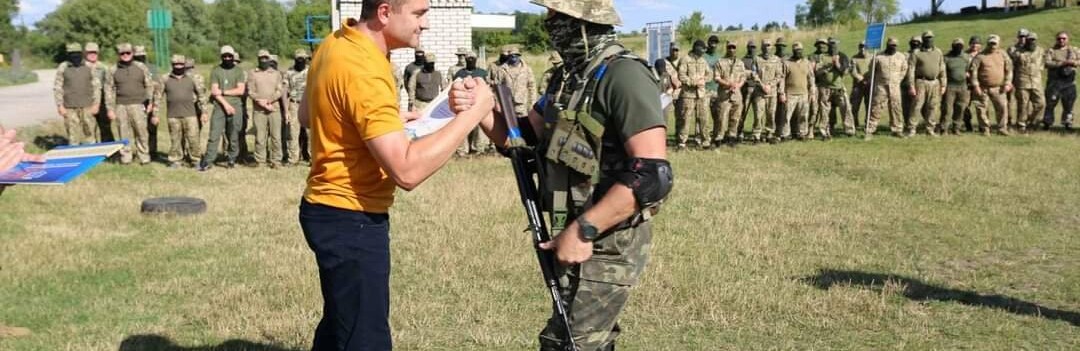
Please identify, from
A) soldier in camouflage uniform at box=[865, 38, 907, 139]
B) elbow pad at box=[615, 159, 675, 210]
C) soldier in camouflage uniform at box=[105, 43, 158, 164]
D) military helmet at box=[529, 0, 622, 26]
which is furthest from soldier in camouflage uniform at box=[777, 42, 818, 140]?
elbow pad at box=[615, 159, 675, 210]

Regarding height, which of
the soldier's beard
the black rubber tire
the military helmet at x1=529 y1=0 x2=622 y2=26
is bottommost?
the black rubber tire

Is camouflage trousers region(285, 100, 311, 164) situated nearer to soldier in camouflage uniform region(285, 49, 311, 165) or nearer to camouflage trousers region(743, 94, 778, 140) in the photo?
soldier in camouflage uniform region(285, 49, 311, 165)

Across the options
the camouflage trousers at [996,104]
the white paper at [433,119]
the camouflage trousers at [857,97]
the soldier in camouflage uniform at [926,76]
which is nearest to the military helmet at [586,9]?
the white paper at [433,119]

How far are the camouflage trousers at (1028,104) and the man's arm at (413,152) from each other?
16849 millimetres

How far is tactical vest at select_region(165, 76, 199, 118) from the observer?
13.3 m

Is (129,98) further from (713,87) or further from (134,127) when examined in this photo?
(713,87)

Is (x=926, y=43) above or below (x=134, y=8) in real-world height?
below

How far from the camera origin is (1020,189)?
10.9 meters

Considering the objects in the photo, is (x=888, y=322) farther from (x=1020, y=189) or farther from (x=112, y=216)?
(x=112, y=216)

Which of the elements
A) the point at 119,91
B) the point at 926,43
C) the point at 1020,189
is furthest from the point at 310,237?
the point at 926,43

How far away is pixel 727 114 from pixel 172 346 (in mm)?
12136

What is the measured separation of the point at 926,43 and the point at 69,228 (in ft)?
46.3

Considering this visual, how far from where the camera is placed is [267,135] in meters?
13.9

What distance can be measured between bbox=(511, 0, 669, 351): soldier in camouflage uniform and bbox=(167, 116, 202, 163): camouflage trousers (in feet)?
Answer: 37.8
